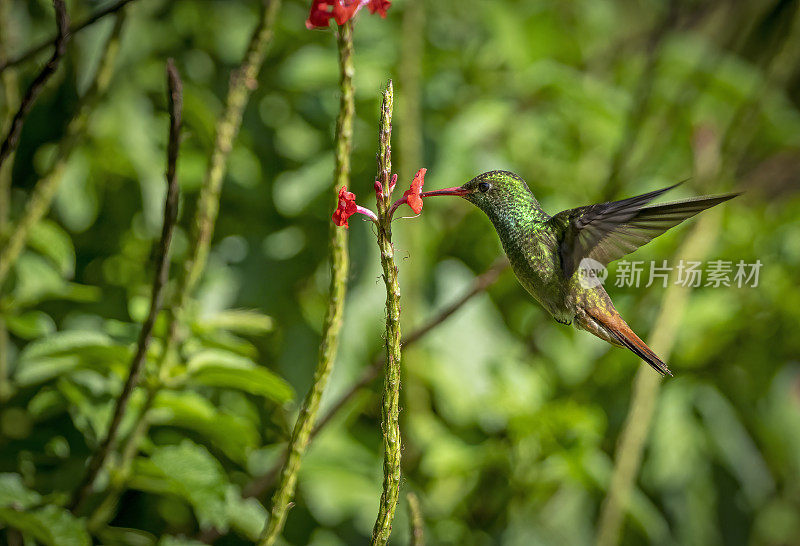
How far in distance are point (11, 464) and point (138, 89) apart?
712mm

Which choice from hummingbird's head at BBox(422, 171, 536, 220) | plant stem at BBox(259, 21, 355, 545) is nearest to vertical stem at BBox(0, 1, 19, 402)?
plant stem at BBox(259, 21, 355, 545)

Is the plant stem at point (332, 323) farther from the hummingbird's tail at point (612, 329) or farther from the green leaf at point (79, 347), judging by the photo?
the green leaf at point (79, 347)

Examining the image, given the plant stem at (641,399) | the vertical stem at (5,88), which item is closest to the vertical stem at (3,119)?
the vertical stem at (5,88)

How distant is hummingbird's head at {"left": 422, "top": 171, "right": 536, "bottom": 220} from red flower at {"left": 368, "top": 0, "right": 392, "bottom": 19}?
10cm

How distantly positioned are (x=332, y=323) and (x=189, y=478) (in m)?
0.34

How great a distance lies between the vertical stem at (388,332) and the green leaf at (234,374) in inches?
12.7

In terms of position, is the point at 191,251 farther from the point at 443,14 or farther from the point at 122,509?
the point at 443,14

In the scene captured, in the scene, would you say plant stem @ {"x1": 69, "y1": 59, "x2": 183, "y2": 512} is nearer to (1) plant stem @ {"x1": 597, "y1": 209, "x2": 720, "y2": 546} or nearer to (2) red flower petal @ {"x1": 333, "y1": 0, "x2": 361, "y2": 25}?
(2) red flower petal @ {"x1": 333, "y1": 0, "x2": 361, "y2": 25}

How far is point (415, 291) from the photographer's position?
109 centimetres

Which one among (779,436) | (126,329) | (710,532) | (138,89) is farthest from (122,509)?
(779,436)

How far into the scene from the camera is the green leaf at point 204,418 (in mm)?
758

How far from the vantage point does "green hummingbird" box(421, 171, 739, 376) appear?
40cm

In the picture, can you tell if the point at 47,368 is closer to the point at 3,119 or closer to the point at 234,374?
the point at 234,374

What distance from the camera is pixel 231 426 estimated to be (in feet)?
2.52
